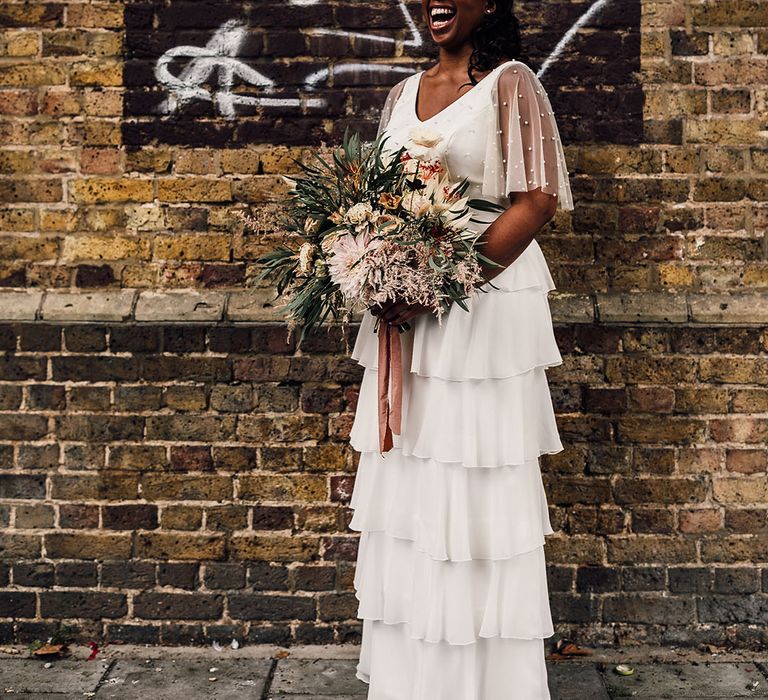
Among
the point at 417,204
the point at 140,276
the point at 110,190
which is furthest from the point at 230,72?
the point at 417,204

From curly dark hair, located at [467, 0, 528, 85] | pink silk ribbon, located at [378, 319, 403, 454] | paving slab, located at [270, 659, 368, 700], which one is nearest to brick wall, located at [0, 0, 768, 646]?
paving slab, located at [270, 659, 368, 700]

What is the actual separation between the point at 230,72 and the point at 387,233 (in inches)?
59.6

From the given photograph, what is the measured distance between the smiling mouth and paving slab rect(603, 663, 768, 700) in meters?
2.42

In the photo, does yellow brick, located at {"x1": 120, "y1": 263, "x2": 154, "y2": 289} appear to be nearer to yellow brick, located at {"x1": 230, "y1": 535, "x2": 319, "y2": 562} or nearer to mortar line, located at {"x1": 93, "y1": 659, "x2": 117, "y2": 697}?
yellow brick, located at {"x1": 230, "y1": 535, "x2": 319, "y2": 562}

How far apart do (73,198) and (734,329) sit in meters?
2.69

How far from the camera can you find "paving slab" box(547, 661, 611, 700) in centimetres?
332

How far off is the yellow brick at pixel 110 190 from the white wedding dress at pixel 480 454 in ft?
4.24

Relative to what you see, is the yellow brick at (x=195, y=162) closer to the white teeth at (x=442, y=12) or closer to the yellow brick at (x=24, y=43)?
the yellow brick at (x=24, y=43)

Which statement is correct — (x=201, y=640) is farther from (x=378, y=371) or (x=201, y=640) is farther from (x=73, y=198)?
(x=73, y=198)

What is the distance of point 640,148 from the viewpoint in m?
3.57

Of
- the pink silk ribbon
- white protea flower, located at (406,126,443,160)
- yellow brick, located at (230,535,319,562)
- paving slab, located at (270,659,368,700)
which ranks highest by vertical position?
white protea flower, located at (406,126,443,160)

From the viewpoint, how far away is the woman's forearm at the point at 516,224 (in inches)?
102

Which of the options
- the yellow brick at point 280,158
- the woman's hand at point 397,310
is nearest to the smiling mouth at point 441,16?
the woman's hand at point 397,310

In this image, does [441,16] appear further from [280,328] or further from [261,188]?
[280,328]
